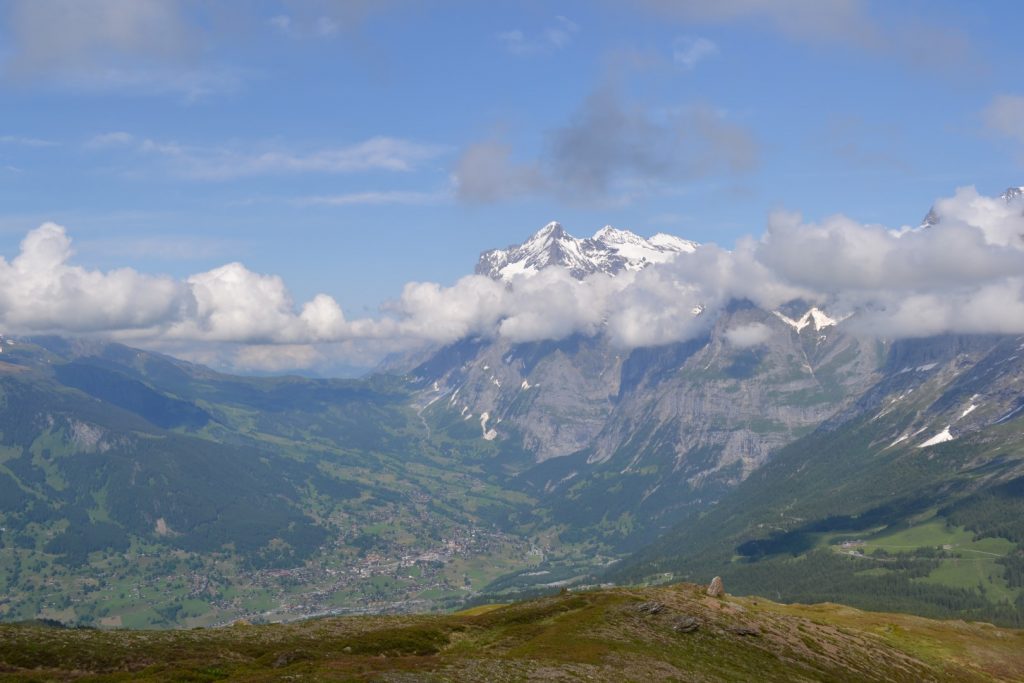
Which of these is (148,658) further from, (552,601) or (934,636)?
(934,636)

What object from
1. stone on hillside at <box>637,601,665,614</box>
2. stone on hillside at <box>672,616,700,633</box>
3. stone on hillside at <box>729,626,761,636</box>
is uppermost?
stone on hillside at <box>637,601,665,614</box>

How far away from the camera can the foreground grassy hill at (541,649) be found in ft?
Answer: 333

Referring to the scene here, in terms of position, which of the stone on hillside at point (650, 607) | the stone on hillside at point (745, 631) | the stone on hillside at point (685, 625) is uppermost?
the stone on hillside at point (650, 607)

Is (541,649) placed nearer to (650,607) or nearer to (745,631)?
(650,607)

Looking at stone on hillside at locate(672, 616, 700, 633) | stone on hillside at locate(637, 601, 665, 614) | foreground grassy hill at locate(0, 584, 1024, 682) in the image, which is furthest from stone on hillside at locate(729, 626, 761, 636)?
stone on hillside at locate(637, 601, 665, 614)

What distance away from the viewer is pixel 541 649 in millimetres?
116375

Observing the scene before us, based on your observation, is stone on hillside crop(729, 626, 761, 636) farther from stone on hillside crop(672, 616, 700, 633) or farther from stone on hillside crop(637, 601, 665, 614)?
stone on hillside crop(637, 601, 665, 614)

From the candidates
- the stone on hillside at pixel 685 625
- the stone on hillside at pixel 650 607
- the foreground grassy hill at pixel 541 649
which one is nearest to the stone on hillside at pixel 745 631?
the foreground grassy hill at pixel 541 649

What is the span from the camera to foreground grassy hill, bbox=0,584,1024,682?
101500mm

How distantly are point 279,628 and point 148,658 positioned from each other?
93.2ft

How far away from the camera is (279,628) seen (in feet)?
442

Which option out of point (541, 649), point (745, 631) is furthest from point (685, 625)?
point (541, 649)

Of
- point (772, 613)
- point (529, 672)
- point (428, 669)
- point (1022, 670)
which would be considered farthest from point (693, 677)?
point (1022, 670)

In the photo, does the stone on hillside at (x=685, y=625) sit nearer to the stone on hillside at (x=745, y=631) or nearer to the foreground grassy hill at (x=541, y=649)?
the foreground grassy hill at (x=541, y=649)
